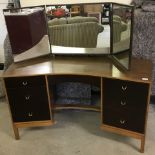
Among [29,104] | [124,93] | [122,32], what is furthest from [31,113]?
[122,32]

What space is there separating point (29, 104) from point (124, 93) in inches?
32.7

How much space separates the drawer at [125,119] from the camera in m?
1.72

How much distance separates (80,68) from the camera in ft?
6.13

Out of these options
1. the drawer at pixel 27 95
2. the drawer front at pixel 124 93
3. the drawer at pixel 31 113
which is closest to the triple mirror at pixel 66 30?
the drawer front at pixel 124 93

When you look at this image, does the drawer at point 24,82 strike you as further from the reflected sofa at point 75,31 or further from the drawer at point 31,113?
the reflected sofa at point 75,31

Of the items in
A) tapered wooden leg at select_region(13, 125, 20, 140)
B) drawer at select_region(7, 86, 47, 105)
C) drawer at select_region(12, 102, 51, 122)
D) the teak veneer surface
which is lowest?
tapered wooden leg at select_region(13, 125, 20, 140)

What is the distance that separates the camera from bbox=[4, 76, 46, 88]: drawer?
1815mm

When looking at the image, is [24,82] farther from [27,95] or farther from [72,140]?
[72,140]

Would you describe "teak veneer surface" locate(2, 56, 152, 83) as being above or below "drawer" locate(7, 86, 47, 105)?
above

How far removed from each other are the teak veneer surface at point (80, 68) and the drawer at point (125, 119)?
306 millimetres

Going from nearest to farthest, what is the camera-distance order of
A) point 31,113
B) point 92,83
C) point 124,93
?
point 124,93
point 92,83
point 31,113

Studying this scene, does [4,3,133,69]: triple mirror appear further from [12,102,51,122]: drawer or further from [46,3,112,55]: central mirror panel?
[12,102,51,122]: drawer

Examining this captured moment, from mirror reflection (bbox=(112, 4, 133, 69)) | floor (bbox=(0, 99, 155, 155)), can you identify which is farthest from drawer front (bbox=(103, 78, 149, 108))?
floor (bbox=(0, 99, 155, 155))

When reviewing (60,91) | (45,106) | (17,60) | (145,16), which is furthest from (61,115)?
(145,16)
